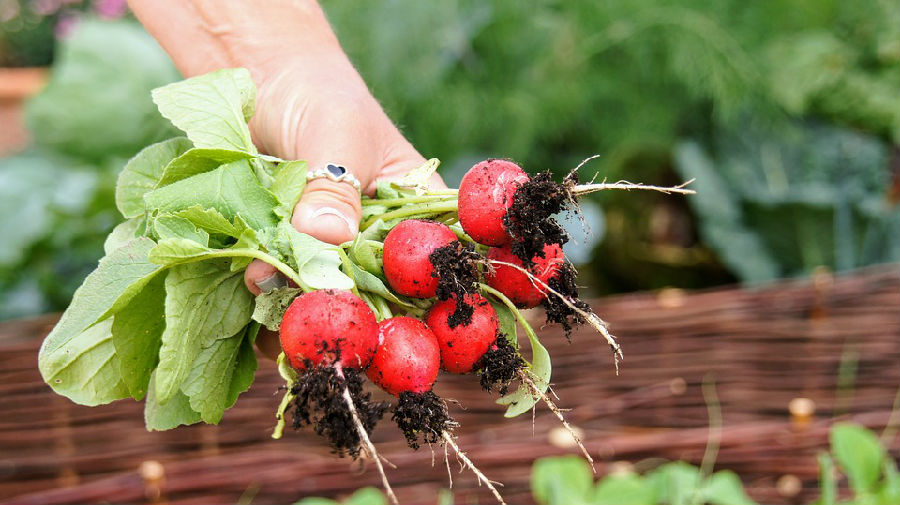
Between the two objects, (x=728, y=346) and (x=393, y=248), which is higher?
(x=393, y=248)

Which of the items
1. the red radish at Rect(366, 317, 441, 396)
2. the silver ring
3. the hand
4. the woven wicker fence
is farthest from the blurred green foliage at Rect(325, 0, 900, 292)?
the red radish at Rect(366, 317, 441, 396)

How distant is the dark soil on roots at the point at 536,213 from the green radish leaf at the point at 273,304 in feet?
0.94

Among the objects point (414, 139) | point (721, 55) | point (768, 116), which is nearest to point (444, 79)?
point (414, 139)

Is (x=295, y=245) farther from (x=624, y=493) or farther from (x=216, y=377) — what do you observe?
(x=624, y=493)

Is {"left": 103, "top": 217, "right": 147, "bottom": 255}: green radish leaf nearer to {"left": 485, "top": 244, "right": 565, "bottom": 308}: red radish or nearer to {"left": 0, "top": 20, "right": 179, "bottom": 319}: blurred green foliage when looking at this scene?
{"left": 485, "top": 244, "right": 565, "bottom": 308}: red radish

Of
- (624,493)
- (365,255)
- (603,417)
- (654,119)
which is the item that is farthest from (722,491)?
(654,119)

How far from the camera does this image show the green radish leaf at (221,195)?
942 mm

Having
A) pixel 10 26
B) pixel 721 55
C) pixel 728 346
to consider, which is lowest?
pixel 10 26

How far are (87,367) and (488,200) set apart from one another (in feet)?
1.91

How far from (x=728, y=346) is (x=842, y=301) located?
0.40m

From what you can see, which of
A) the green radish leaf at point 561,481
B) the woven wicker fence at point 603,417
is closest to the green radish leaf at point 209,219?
the woven wicker fence at point 603,417

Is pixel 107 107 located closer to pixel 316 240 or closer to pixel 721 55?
pixel 721 55

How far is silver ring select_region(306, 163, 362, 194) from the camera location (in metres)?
1.06

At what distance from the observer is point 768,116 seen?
3.07 meters
